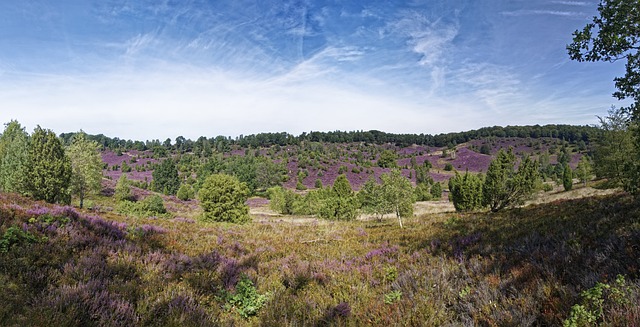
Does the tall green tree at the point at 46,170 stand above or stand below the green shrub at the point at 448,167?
above

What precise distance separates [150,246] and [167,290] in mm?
3527

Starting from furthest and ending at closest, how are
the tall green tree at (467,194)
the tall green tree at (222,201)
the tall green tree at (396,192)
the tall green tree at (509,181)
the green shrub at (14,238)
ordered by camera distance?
the tall green tree at (467,194), the tall green tree at (509,181), the tall green tree at (222,201), the tall green tree at (396,192), the green shrub at (14,238)

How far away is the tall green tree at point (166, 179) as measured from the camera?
88.3 metres

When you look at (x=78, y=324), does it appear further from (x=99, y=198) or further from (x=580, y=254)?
(x=99, y=198)

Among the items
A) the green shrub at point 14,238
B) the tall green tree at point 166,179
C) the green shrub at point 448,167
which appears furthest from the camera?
the green shrub at point 448,167

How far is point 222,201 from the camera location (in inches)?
894

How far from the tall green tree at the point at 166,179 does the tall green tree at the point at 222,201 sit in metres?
74.2

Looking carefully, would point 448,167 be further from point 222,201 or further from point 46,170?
point 46,170

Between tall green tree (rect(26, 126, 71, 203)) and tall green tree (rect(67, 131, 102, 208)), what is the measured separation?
921 cm

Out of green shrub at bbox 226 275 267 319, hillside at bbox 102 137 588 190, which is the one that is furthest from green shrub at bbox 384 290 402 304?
hillside at bbox 102 137 588 190

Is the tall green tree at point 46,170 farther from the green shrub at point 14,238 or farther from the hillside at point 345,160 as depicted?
the hillside at point 345,160

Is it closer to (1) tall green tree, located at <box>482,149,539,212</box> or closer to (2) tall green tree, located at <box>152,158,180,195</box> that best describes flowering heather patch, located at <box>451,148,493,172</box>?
(1) tall green tree, located at <box>482,149,539,212</box>

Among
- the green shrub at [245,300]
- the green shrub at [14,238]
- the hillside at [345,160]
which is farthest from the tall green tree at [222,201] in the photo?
the hillside at [345,160]

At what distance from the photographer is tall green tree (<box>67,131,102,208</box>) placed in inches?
1277
